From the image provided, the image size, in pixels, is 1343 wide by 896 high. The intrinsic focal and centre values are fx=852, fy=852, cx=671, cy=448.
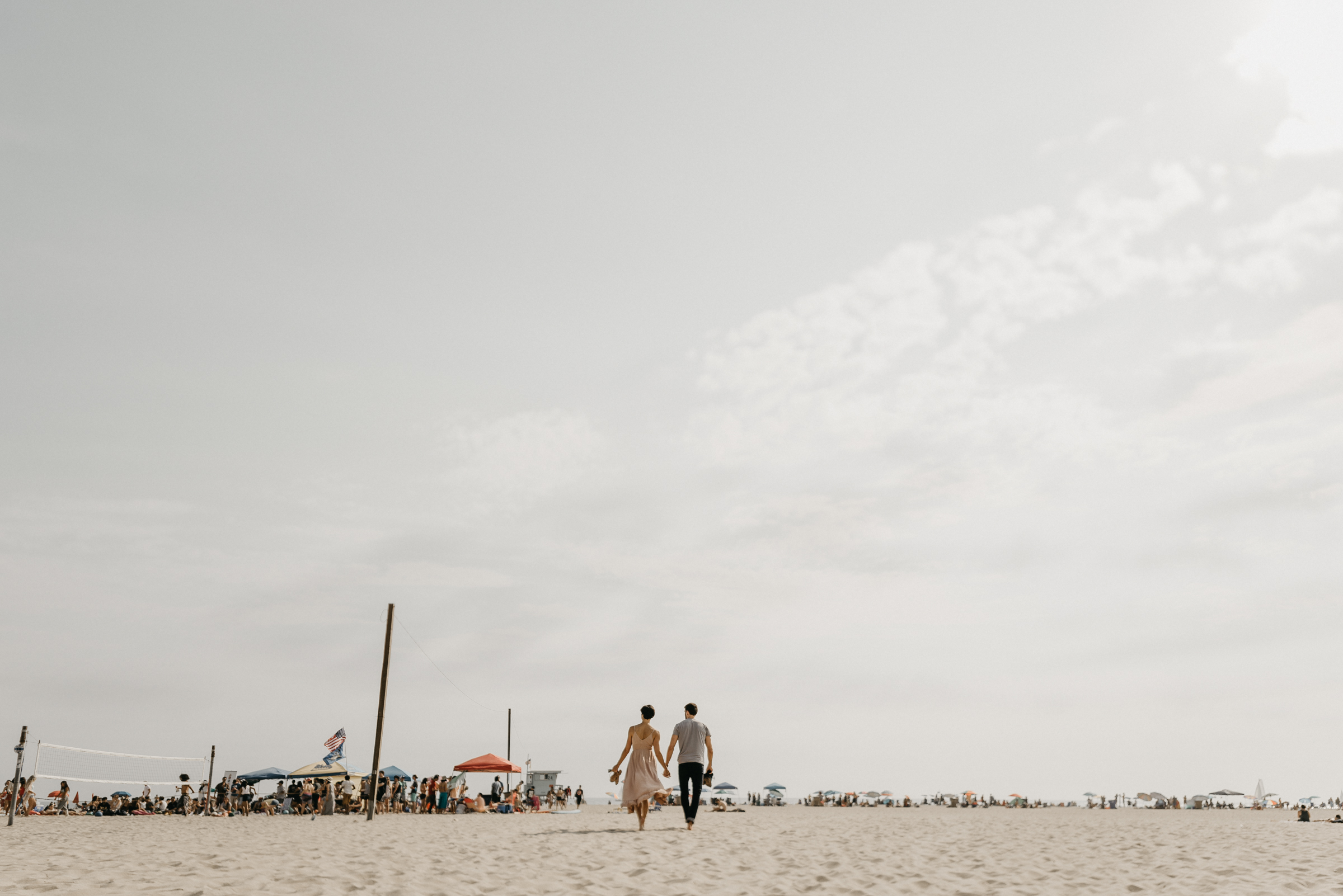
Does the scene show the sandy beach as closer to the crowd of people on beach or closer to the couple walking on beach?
the couple walking on beach

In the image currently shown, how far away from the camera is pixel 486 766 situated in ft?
105

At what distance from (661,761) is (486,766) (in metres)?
22.0

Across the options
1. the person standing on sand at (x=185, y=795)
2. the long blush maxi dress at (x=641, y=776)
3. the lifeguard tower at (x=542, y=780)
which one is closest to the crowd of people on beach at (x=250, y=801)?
the person standing on sand at (x=185, y=795)

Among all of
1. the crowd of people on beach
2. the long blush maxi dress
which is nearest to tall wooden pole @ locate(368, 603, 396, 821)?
the crowd of people on beach

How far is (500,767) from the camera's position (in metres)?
32.1

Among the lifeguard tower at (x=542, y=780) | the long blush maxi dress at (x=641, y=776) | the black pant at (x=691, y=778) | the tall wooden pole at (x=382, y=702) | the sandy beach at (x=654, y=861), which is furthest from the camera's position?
the lifeguard tower at (x=542, y=780)

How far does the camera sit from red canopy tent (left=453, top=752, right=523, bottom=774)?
104 ft

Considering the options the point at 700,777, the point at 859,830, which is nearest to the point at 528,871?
the point at 700,777

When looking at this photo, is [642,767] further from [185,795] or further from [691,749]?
[185,795]

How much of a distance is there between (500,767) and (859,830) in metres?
21.1

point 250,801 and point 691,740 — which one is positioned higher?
point 691,740

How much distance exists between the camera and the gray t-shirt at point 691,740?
12.4 m

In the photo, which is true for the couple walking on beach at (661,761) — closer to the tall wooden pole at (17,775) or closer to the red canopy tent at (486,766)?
the tall wooden pole at (17,775)

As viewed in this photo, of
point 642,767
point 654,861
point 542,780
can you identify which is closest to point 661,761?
point 642,767
